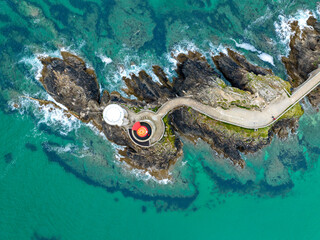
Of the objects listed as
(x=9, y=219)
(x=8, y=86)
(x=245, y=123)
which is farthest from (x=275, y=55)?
(x=9, y=219)

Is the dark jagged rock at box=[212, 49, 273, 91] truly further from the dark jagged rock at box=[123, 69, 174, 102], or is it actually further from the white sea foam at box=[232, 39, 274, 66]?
the dark jagged rock at box=[123, 69, 174, 102]

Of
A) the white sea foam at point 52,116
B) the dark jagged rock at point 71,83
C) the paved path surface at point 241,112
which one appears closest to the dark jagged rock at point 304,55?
the paved path surface at point 241,112

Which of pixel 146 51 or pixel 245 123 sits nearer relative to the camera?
pixel 245 123

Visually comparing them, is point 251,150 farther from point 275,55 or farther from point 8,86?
point 8,86

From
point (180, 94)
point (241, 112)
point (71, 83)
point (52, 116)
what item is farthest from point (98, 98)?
point (241, 112)

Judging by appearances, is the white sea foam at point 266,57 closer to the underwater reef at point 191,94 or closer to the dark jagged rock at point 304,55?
the underwater reef at point 191,94

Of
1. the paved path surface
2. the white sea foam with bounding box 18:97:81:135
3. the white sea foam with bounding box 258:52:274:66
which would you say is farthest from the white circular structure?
the white sea foam with bounding box 258:52:274:66
